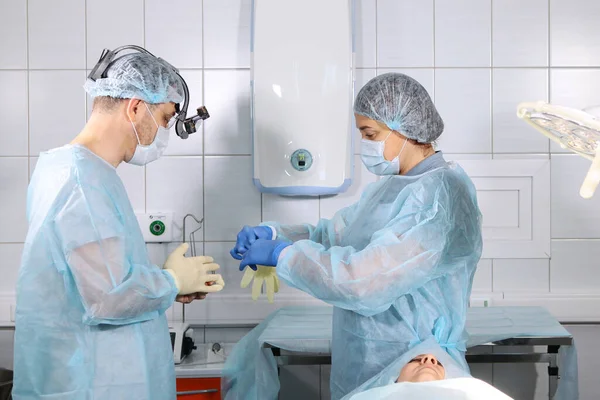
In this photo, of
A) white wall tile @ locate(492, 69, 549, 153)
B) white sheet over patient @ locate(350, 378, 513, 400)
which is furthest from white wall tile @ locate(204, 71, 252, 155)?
white sheet over patient @ locate(350, 378, 513, 400)

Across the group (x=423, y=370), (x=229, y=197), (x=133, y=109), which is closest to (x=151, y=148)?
(x=133, y=109)

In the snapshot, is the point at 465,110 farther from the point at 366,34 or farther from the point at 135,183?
the point at 135,183

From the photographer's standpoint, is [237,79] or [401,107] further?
[237,79]

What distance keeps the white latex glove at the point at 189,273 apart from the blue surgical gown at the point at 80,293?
61 mm

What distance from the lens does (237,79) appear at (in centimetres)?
264

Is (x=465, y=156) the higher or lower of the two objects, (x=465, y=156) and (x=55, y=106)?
the lower

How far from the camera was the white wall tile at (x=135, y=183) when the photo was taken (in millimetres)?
2645

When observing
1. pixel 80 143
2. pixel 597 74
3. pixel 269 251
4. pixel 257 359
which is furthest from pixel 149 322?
pixel 597 74

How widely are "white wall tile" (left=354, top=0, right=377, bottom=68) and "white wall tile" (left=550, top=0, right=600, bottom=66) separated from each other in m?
0.69

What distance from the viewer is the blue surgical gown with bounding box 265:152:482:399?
61.0 inches

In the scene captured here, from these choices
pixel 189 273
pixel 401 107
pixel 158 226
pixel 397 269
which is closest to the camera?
pixel 397 269

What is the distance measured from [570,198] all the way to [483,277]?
455mm

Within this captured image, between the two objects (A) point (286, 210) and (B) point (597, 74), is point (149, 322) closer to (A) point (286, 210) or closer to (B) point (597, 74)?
(A) point (286, 210)

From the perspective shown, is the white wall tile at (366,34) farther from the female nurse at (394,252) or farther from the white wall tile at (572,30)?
the female nurse at (394,252)
